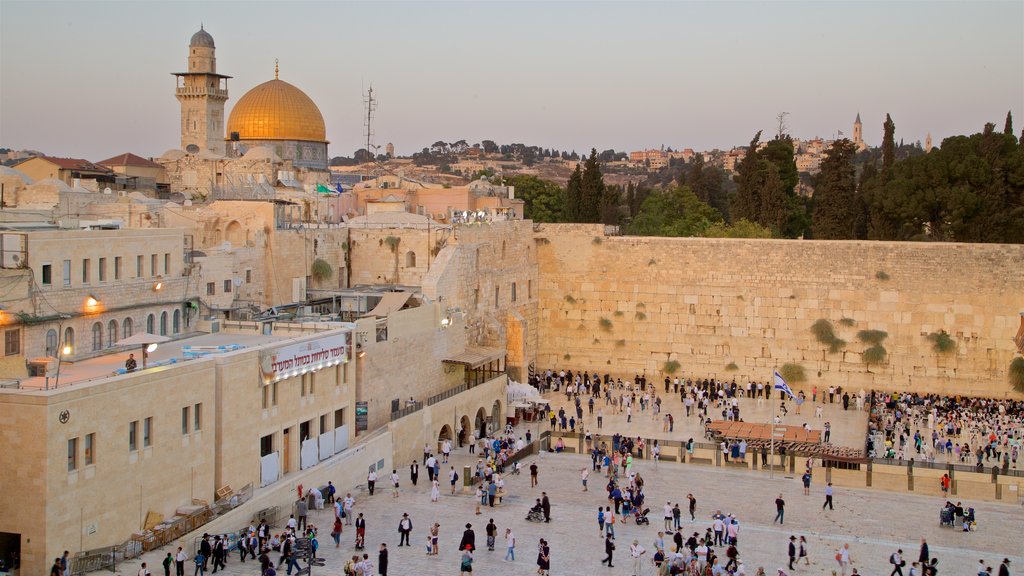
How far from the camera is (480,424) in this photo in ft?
90.6

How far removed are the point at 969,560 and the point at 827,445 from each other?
8419 mm

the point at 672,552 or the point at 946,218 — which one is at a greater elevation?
the point at 946,218

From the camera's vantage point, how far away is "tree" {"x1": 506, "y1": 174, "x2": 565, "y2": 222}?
5812cm

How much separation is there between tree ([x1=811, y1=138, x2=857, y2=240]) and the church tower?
26.9 meters

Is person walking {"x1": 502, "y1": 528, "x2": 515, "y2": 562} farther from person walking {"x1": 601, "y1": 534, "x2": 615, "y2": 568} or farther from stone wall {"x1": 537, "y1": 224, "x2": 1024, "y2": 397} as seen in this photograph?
stone wall {"x1": 537, "y1": 224, "x2": 1024, "y2": 397}

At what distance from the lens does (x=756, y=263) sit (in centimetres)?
3406

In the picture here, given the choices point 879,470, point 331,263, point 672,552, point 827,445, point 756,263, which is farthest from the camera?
point 756,263

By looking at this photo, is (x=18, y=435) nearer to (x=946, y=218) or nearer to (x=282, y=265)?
(x=282, y=265)

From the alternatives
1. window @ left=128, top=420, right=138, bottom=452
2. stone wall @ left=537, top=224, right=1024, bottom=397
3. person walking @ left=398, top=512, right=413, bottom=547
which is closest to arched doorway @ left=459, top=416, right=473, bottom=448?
person walking @ left=398, top=512, right=413, bottom=547

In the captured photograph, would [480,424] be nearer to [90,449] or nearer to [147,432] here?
[147,432]

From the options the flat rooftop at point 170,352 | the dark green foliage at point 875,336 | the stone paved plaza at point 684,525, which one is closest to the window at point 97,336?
the flat rooftop at point 170,352

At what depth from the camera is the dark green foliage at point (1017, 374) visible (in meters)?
31.2

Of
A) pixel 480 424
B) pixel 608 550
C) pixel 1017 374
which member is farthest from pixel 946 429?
pixel 608 550

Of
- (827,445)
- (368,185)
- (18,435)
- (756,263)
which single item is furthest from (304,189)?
(18,435)
